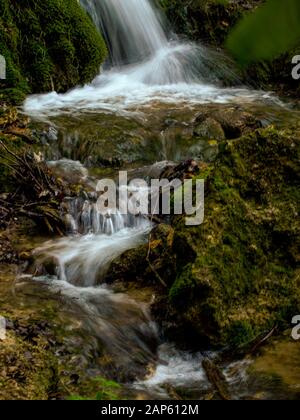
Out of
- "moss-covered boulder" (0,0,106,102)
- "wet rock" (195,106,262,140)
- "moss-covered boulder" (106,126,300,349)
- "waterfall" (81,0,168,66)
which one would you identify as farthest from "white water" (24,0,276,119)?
"moss-covered boulder" (106,126,300,349)

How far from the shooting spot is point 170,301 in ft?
13.6

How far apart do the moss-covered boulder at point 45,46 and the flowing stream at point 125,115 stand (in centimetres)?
28

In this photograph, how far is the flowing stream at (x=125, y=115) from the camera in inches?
155

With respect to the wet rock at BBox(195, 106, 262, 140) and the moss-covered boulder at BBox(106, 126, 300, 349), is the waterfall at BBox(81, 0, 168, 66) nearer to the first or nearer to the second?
the wet rock at BBox(195, 106, 262, 140)

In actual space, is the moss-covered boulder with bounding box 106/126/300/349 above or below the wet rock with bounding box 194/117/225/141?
below

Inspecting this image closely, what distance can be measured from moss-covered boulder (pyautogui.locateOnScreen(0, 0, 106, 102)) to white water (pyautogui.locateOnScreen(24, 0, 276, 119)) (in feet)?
1.01

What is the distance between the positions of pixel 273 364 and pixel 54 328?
1.57 meters

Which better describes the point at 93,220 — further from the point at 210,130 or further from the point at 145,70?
the point at 145,70

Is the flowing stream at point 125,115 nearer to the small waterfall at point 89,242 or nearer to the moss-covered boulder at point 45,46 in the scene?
the small waterfall at point 89,242

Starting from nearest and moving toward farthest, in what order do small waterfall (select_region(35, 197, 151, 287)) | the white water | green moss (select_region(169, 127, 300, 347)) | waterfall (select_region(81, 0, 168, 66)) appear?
green moss (select_region(169, 127, 300, 347)) → small waterfall (select_region(35, 197, 151, 287)) → the white water → waterfall (select_region(81, 0, 168, 66))

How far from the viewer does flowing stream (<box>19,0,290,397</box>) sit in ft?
12.9

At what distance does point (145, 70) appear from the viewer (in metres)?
11.7

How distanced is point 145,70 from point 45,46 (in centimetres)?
299
